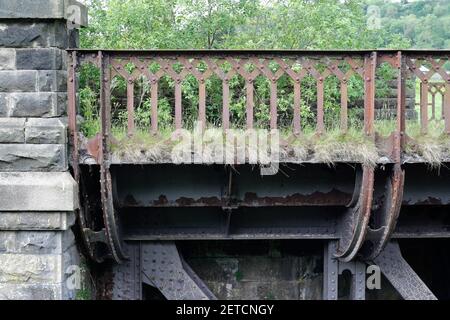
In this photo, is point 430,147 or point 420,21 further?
point 420,21

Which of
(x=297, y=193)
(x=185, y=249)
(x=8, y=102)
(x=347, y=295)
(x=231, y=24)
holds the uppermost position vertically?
(x=231, y=24)

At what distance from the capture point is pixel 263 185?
7207mm

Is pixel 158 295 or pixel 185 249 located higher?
pixel 185 249

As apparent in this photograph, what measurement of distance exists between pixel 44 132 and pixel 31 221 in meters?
0.83

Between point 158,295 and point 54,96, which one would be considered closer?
point 54,96

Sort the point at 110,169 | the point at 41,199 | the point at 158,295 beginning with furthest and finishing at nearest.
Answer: the point at 158,295, the point at 110,169, the point at 41,199

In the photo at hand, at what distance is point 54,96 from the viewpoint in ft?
20.8

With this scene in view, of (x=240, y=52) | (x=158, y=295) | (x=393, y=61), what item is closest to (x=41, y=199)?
(x=240, y=52)

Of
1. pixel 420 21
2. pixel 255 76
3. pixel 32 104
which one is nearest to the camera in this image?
pixel 32 104

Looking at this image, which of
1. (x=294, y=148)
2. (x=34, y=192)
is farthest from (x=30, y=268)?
(x=294, y=148)

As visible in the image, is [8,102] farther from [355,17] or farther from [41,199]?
[355,17]

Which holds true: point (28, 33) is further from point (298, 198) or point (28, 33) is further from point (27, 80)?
point (298, 198)

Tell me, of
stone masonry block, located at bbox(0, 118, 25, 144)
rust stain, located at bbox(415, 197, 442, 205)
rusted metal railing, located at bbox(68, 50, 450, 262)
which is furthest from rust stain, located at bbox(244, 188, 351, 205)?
stone masonry block, located at bbox(0, 118, 25, 144)

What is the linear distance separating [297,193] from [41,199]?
8.52ft
